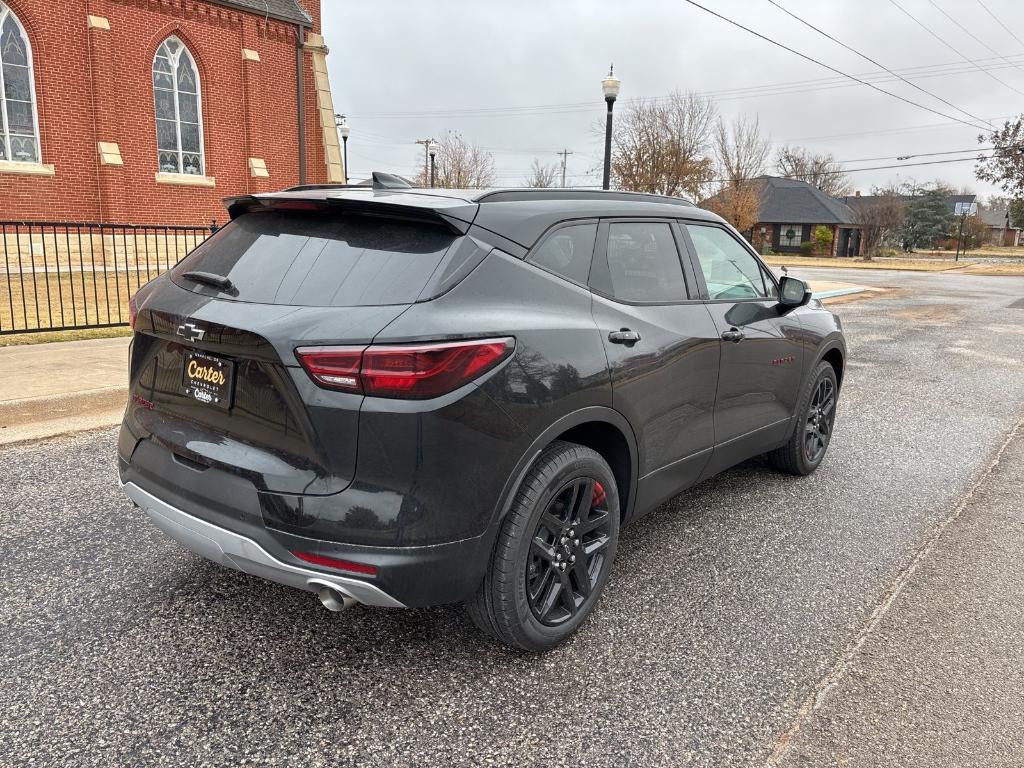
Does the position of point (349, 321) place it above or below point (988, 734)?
above

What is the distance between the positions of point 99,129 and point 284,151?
5.05m

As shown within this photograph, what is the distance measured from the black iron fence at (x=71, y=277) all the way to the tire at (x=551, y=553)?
5.64 meters

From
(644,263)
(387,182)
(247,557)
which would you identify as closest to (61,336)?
(387,182)

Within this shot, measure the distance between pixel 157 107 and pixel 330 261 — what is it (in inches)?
773

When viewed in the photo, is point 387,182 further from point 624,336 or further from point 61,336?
point 61,336

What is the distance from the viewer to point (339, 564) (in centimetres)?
236

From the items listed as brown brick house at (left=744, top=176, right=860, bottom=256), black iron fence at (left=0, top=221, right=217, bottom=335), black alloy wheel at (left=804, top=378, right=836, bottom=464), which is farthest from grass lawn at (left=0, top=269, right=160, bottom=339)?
brown brick house at (left=744, top=176, right=860, bottom=256)

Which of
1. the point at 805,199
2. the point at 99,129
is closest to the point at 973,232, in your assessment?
the point at 805,199

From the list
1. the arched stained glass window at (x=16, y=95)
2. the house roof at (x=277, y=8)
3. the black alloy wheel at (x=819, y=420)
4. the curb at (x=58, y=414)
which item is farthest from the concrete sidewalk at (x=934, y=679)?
the house roof at (x=277, y=8)

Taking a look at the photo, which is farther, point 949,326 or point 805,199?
point 805,199

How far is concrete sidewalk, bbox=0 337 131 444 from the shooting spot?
5.73 metres

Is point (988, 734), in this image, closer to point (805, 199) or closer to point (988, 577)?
point (988, 577)

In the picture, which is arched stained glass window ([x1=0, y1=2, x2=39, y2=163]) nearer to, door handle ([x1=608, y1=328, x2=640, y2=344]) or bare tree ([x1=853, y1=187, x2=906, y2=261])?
door handle ([x1=608, y1=328, x2=640, y2=344])

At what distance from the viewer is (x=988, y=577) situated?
3.66 meters
